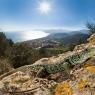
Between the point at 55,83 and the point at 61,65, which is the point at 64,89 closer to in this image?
the point at 55,83

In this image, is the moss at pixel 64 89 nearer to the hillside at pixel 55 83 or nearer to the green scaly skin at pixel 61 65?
the hillside at pixel 55 83

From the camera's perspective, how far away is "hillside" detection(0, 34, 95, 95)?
3.87 meters

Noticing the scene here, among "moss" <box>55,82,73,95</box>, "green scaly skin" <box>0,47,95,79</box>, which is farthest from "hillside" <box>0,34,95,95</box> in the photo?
"green scaly skin" <box>0,47,95,79</box>

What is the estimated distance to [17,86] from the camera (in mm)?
4570

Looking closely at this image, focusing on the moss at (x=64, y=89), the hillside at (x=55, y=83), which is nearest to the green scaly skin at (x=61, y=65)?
the hillside at (x=55, y=83)

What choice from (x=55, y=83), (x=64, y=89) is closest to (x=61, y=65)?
(x=55, y=83)

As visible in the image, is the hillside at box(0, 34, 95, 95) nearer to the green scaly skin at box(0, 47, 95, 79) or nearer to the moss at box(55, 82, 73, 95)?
the moss at box(55, 82, 73, 95)

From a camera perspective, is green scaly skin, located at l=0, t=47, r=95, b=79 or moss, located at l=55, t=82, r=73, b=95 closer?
moss, located at l=55, t=82, r=73, b=95

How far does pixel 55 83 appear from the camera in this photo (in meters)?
4.57

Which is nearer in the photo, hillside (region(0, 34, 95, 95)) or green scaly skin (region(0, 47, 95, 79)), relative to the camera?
hillside (region(0, 34, 95, 95))

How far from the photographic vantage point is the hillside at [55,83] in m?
3.87

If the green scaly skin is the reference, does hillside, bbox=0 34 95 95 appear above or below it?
below

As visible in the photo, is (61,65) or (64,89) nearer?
(64,89)

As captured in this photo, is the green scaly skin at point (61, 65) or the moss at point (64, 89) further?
the green scaly skin at point (61, 65)
